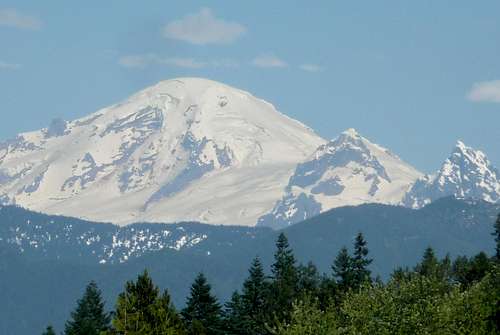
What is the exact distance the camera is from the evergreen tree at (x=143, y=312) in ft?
242

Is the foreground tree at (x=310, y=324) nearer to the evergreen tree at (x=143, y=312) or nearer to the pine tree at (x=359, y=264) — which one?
the evergreen tree at (x=143, y=312)

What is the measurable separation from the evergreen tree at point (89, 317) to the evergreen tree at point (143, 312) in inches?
2141

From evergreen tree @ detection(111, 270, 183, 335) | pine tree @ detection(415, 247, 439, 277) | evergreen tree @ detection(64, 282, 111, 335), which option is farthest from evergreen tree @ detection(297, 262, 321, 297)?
evergreen tree @ detection(111, 270, 183, 335)

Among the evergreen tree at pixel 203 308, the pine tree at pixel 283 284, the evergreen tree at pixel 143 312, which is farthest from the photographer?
the pine tree at pixel 283 284

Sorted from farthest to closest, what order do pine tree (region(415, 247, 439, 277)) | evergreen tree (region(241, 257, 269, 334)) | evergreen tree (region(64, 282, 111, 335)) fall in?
1. pine tree (region(415, 247, 439, 277))
2. evergreen tree (region(64, 282, 111, 335))
3. evergreen tree (region(241, 257, 269, 334))

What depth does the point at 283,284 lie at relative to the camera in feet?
465

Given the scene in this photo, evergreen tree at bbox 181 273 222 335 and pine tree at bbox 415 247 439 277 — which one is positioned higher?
pine tree at bbox 415 247 439 277

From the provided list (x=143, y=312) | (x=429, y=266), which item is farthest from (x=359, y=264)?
(x=143, y=312)

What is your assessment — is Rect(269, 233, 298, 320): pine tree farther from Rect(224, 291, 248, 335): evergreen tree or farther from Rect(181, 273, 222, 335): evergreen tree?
Rect(181, 273, 222, 335): evergreen tree

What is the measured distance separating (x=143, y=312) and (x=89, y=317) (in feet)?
231

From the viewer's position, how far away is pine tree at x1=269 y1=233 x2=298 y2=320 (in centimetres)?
13350

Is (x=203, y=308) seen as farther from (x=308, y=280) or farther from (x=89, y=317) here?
(x=308, y=280)

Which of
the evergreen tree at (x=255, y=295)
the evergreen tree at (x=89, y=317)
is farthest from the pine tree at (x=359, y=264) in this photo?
the evergreen tree at (x=89, y=317)

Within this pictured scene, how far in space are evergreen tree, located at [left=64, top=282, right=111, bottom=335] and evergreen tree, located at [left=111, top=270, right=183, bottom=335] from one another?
178ft
